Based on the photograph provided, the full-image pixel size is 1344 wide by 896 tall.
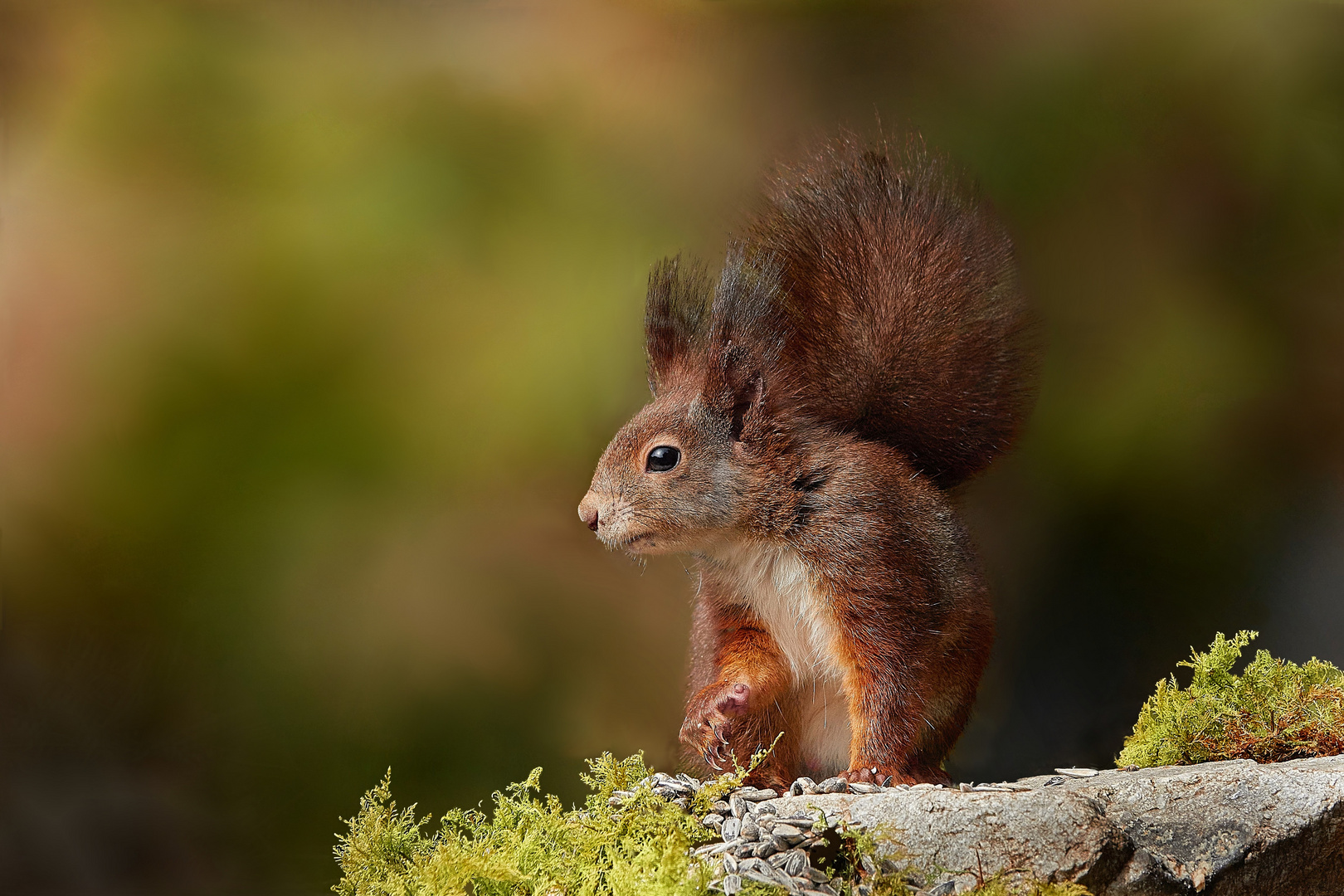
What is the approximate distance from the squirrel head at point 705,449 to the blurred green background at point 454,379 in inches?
19.4

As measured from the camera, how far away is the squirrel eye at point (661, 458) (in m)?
1.37

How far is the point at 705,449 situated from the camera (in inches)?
53.8

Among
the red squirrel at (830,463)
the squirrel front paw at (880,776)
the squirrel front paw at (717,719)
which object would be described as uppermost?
the red squirrel at (830,463)

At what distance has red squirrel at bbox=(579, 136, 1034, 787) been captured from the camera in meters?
1.35

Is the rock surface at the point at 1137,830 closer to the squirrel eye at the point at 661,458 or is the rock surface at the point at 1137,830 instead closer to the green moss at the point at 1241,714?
the green moss at the point at 1241,714

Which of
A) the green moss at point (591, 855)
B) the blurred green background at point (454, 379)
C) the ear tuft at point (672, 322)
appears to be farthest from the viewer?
the blurred green background at point (454, 379)

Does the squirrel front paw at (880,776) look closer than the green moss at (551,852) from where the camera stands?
No

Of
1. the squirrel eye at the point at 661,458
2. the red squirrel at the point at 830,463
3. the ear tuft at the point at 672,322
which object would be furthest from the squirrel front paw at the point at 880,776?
the ear tuft at the point at 672,322

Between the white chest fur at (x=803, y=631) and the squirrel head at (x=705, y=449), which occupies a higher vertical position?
the squirrel head at (x=705, y=449)

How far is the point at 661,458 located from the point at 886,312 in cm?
44

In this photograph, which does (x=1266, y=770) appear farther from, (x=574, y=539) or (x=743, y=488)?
(x=574, y=539)

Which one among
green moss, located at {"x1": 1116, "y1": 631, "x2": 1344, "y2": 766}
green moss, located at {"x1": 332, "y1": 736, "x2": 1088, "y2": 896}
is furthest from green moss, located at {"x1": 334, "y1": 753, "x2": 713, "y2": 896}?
green moss, located at {"x1": 1116, "y1": 631, "x2": 1344, "y2": 766}

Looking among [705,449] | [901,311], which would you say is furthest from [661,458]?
[901,311]

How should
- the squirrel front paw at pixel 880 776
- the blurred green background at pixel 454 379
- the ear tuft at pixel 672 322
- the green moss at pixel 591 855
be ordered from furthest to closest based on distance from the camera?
the blurred green background at pixel 454 379 < the ear tuft at pixel 672 322 < the squirrel front paw at pixel 880 776 < the green moss at pixel 591 855
